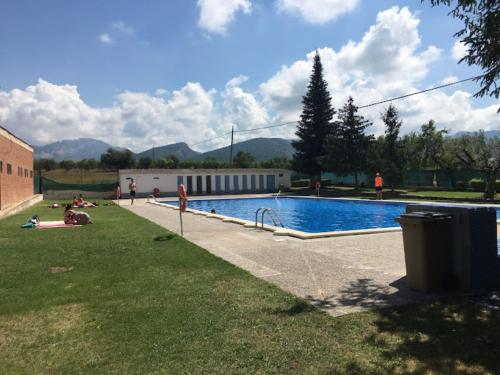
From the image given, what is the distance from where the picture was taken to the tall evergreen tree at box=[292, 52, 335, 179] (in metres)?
40.5

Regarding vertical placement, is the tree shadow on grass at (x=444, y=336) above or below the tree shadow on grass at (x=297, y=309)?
below

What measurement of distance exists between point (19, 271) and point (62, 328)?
326 centimetres

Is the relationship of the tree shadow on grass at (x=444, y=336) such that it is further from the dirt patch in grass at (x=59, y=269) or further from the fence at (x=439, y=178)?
the fence at (x=439, y=178)

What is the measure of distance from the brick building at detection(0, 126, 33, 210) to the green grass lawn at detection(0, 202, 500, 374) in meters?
15.6

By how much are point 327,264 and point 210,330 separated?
11.4ft

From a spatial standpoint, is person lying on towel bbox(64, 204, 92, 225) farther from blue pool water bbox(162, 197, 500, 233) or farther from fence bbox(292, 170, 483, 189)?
fence bbox(292, 170, 483, 189)

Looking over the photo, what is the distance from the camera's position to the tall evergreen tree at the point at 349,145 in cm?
3484

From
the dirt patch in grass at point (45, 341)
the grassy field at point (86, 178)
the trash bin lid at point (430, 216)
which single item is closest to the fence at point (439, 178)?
the grassy field at point (86, 178)

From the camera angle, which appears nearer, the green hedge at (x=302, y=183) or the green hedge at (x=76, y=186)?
the green hedge at (x=76, y=186)

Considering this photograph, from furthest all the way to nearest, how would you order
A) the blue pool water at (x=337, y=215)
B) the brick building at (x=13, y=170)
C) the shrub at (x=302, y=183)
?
the shrub at (x=302, y=183), the brick building at (x=13, y=170), the blue pool water at (x=337, y=215)

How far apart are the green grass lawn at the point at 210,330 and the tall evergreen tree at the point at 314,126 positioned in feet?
115

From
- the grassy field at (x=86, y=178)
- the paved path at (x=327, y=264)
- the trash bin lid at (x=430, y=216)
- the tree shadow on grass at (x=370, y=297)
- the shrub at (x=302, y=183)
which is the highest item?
the grassy field at (x=86, y=178)

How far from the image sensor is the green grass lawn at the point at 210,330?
131 inches

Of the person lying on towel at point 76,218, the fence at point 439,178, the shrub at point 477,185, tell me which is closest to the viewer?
the person lying on towel at point 76,218
